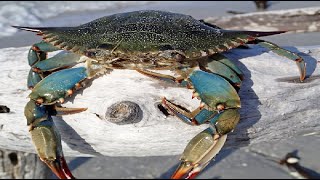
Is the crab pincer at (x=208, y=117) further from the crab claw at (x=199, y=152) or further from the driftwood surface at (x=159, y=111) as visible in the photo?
the driftwood surface at (x=159, y=111)

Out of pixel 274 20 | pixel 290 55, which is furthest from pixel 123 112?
pixel 274 20

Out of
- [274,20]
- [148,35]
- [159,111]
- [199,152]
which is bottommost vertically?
[199,152]

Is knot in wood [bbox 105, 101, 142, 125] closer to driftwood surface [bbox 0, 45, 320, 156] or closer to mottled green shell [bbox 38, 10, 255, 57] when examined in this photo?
driftwood surface [bbox 0, 45, 320, 156]

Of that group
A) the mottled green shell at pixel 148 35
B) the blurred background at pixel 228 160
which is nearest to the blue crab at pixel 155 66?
the mottled green shell at pixel 148 35

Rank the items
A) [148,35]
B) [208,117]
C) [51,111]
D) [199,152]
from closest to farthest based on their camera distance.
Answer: [199,152] < [208,117] < [148,35] < [51,111]

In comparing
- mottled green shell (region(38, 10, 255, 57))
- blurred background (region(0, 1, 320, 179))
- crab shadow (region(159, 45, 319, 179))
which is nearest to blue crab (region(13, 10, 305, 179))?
mottled green shell (region(38, 10, 255, 57))

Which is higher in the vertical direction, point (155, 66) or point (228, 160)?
point (155, 66)

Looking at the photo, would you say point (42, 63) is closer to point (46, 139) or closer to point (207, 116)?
point (46, 139)

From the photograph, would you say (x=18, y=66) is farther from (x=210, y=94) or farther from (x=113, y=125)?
(x=210, y=94)
